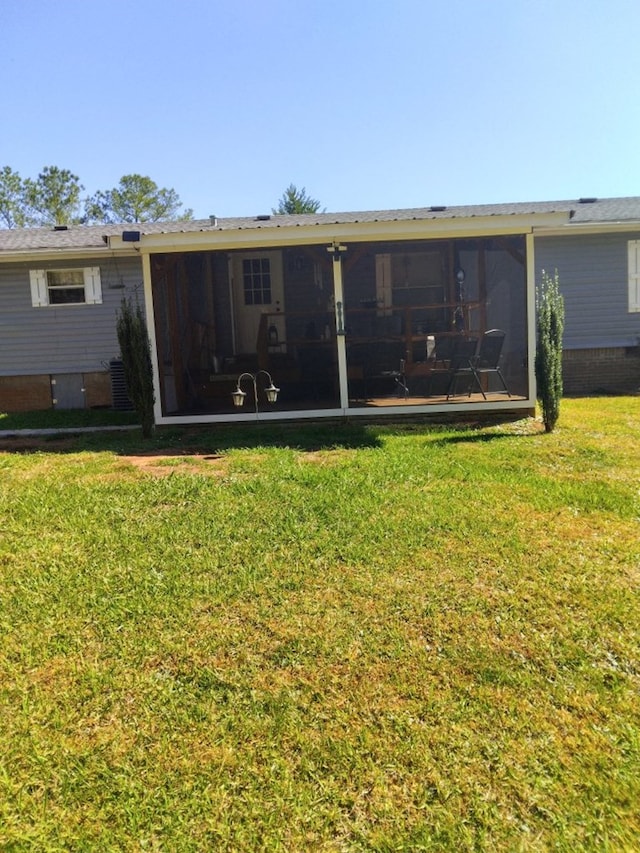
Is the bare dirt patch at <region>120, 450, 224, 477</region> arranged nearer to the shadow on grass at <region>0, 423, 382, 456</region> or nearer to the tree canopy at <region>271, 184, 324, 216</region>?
the shadow on grass at <region>0, 423, 382, 456</region>

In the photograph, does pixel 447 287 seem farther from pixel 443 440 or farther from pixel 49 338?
pixel 49 338

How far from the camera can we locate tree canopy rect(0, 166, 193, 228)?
116 feet

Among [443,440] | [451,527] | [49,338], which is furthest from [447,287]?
[451,527]

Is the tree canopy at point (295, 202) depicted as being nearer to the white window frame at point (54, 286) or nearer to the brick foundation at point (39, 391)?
the white window frame at point (54, 286)

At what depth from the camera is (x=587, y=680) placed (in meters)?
2.31

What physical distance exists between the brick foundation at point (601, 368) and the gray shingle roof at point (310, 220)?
2.34m

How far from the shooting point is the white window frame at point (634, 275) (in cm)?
1091

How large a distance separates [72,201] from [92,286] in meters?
31.1

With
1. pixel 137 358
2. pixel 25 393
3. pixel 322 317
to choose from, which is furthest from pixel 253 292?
pixel 137 358

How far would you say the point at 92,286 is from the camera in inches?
413

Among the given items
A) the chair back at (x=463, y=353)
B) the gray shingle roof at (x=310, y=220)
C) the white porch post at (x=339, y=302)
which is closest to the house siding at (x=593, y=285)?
the gray shingle roof at (x=310, y=220)

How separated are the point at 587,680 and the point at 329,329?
9.26m

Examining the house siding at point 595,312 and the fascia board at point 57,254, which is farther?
the house siding at point 595,312

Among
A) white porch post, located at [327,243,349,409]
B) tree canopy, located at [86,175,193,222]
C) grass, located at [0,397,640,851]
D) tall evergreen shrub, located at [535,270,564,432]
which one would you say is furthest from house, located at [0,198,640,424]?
tree canopy, located at [86,175,193,222]
